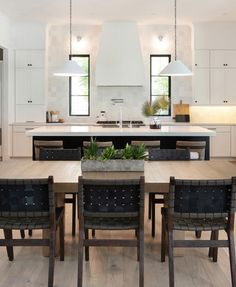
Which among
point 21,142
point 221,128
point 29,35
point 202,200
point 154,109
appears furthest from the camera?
point 29,35

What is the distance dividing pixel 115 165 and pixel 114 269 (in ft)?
2.71

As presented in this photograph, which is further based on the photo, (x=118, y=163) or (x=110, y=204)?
(x=118, y=163)

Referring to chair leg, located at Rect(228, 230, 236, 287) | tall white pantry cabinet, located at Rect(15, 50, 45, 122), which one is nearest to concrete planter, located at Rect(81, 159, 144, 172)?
chair leg, located at Rect(228, 230, 236, 287)

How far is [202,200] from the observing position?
300 centimetres

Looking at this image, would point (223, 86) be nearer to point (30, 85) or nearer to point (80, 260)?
point (30, 85)

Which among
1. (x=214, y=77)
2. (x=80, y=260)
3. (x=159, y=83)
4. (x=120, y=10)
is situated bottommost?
(x=80, y=260)

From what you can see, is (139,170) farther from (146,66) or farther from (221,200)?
(146,66)

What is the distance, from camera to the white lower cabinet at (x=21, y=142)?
9.91 meters

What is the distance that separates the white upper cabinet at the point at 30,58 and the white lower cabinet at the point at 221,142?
4018 millimetres

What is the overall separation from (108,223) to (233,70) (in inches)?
304

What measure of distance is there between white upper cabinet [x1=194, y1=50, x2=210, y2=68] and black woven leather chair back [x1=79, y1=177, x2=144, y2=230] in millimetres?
7509

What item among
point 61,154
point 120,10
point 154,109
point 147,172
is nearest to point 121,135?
point 61,154

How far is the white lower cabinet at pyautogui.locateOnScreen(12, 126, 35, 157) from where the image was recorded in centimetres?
991

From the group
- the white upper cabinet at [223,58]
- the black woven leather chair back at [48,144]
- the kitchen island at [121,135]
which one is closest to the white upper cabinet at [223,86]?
the white upper cabinet at [223,58]
